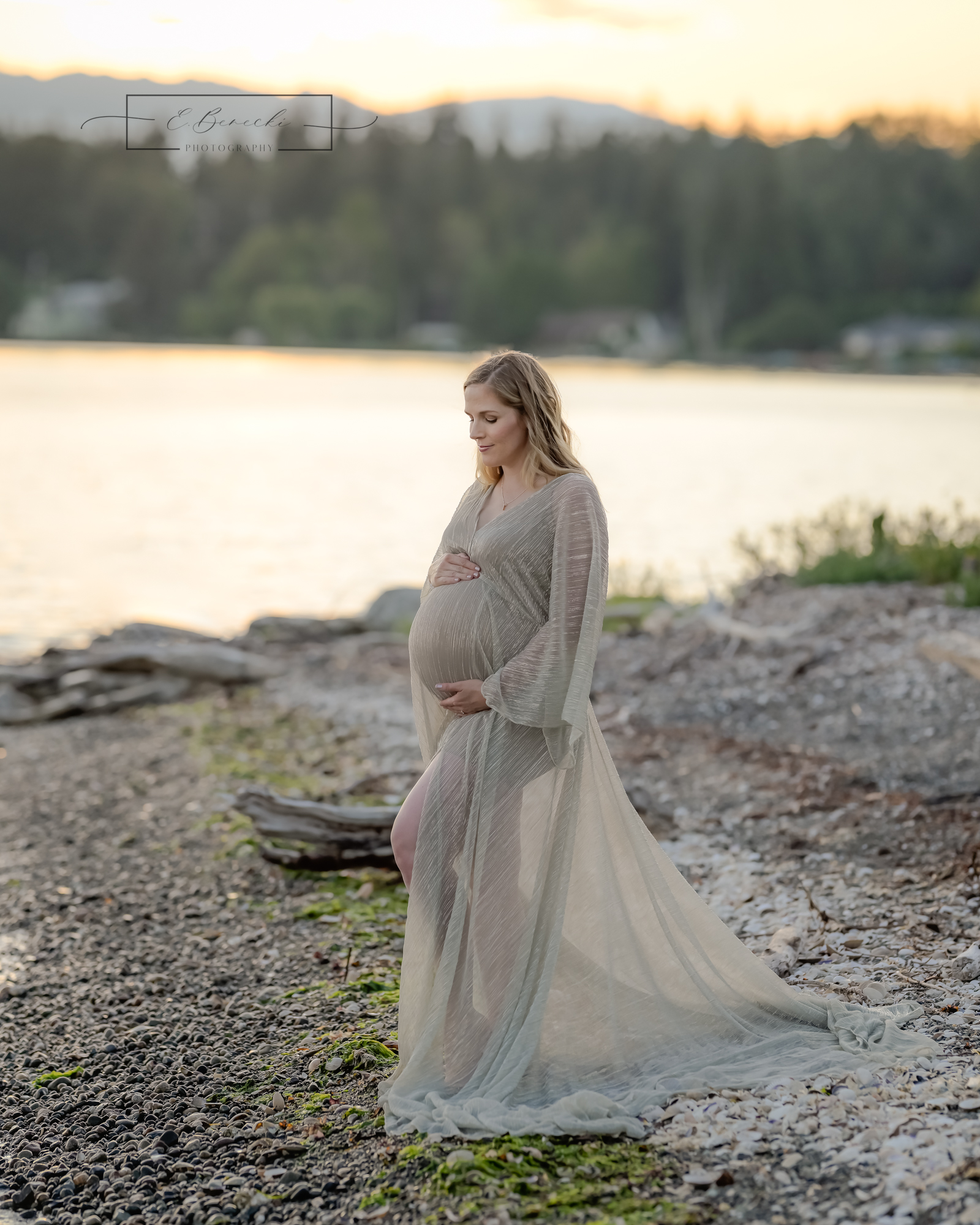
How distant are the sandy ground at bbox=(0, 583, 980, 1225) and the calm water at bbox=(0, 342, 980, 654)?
259 cm

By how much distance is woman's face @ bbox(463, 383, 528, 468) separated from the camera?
375cm

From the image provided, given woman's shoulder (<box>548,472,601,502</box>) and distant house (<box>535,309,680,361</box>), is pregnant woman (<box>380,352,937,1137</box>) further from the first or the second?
distant house (<box>535,309,680,361</box>)

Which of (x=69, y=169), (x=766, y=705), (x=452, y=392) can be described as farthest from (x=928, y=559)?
(x=69, y=169)

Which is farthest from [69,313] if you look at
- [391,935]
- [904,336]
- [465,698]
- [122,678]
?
[465,698]

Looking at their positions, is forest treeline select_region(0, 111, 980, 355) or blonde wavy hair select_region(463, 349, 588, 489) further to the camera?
forest treeline select_region(0, 111, 980, 355)

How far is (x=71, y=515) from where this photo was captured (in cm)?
2441

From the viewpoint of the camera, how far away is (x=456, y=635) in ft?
12.8

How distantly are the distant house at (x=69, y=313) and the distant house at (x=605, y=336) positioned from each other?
3395 centimetres

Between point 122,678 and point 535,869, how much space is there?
7.61 m

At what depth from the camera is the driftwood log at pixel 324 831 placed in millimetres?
6090

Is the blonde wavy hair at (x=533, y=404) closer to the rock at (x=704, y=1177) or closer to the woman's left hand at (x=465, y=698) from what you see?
the woman's left hand at (x=465, y=698)

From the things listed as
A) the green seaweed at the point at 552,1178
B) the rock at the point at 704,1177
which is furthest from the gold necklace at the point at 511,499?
the rock at the point at 704,1177

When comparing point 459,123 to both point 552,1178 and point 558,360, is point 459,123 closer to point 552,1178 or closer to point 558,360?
point 558,360

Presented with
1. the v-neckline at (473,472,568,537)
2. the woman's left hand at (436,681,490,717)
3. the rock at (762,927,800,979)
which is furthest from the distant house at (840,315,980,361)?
the woman's left hand at (436,681,490,717)
